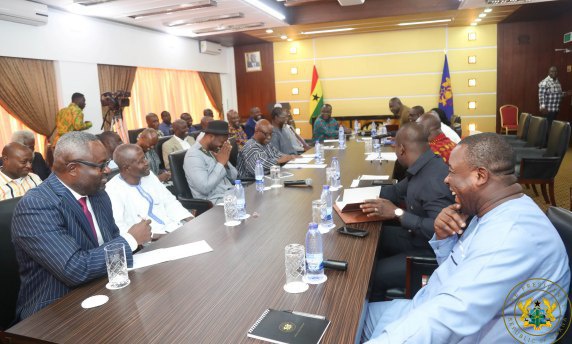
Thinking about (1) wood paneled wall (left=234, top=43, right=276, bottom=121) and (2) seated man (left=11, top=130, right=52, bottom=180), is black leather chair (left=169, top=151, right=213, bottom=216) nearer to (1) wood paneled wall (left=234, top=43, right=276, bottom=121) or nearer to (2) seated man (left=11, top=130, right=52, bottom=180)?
(2) seated man (left=11, top=130, right=52, bottom=180)

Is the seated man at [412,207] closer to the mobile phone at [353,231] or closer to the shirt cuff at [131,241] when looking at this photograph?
the mobile phone at [353,231]

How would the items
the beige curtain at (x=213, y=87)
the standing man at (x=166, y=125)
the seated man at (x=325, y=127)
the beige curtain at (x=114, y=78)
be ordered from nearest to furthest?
the beige curtain at (x=114, y=78) → the seated man at (x=325, y=127) → the standing man at (x=166, y=125) → the beige curtain at (x=213, y=87)

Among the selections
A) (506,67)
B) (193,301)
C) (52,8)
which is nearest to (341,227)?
(193,301)

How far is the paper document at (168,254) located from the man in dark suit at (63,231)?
0.23 ft

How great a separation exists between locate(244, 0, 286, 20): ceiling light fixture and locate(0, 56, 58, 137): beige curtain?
11.0ft

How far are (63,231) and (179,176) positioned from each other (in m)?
1.94

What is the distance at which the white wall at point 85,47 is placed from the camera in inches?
233

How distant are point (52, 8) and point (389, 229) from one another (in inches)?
246

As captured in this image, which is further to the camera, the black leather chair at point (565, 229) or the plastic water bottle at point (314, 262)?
the plastic water bottle at point (314, 262)

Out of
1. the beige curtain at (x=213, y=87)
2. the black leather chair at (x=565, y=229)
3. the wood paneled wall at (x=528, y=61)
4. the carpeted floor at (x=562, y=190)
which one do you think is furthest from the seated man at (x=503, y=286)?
the wood paneled wall at (x=528, y=61)

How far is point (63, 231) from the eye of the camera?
5.50 feet

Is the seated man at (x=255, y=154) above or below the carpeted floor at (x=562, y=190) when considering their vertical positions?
above

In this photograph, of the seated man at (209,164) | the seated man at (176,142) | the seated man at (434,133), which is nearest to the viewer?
the seated man at (209,164)

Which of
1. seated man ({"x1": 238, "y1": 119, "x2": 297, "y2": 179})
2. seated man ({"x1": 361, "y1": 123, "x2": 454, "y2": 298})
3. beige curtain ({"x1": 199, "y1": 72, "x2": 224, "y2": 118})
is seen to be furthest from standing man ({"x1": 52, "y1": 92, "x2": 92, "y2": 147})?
seated man ({"x1": 361, "y1": 123, "x2": 454, "y2": 298})
